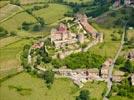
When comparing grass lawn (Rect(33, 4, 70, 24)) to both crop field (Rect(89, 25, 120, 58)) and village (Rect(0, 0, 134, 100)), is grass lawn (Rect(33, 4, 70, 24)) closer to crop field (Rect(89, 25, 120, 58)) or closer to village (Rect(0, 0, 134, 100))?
village (Rect(0, 0, 134, 100))

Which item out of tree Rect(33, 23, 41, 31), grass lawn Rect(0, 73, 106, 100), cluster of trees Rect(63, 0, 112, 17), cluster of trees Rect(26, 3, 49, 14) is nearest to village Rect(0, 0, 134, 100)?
grass lawn Rect(0, 73, 106, 100)

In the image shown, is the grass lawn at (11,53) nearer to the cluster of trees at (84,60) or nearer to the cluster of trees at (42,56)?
the cluster of trees at (42,56)

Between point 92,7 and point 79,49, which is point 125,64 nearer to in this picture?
point 79,49

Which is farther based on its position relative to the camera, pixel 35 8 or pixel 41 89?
pixel 35 8

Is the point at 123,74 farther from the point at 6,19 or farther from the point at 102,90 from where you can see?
the point at 6,19

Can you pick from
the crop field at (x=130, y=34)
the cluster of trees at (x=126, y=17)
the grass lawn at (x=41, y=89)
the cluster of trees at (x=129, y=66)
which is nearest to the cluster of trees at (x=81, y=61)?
the cluster of trees at (x=129, y=66)

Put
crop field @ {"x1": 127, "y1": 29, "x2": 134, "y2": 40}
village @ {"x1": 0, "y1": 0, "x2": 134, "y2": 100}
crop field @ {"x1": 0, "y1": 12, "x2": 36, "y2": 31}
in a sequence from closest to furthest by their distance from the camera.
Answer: village @ {"x1": 0, "y1": 0, "x2": 134, "y2": 100}, crop field @ {"x1": 127, "y1": 29, "x2": 134, "y2": 40}, crop field @ {"x1": 0, "y1": 12, "x2": 36, "y2": 31}

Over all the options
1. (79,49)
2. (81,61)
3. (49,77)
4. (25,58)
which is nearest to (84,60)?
(81,61)
